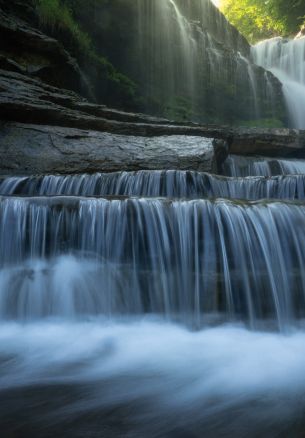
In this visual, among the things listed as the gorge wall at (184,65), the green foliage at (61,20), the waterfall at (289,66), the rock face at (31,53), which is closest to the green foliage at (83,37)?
the green foliage at (61,20)

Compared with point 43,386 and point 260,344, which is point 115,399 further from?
point 260,344

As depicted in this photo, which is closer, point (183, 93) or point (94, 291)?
point (94, 291)

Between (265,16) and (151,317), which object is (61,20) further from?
(265,16)

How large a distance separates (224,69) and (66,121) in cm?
940

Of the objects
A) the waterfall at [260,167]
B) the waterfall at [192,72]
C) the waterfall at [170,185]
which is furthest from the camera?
the waterfall at [192,72]

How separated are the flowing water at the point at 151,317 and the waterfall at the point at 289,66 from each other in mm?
12652

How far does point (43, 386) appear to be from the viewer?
77.0 inches

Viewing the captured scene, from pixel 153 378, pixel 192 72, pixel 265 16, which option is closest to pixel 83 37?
pixel 192 72

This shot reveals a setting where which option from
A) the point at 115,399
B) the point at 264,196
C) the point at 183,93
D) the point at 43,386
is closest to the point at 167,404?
the point at 115,399

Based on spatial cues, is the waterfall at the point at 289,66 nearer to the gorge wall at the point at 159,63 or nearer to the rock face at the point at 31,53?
the gorge wall at the point at 159,63

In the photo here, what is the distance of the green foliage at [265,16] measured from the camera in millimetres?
19922

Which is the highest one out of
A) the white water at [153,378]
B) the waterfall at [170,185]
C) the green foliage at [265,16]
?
the green foliage at [265,16]

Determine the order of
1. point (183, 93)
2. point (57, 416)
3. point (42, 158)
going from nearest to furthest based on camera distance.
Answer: point (57, 416) → point (42, 158) → point (183, 93)

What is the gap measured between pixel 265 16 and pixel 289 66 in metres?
7.60
